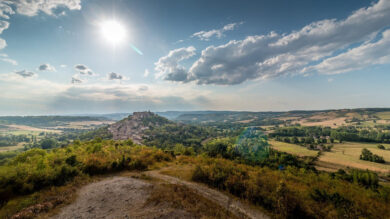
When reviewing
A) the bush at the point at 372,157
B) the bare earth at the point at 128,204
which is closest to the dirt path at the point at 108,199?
→ the bare earth at the point at 128,204

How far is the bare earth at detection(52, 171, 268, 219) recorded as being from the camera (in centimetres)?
702

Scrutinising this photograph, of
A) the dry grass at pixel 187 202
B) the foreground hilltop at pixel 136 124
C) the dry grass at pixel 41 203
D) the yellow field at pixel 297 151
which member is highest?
the dry grass at pixel 41 203

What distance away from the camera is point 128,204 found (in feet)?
26.1

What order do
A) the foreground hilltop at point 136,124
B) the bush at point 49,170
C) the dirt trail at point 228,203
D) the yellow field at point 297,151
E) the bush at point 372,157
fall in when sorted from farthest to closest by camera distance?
the foreground hilltop at point 136,124 → the yellow field at point 297,151 → the bush at point 372,157 → the bush at point 49,170 → the dirt trail at point 228,203

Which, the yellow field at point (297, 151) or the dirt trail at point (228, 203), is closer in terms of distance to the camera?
the dirt trail at point (228, 203)

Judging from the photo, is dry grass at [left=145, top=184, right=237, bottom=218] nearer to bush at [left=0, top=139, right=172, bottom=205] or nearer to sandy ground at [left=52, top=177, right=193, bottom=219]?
sandy ground at [left=52, top=177, right=193, bottom=219]

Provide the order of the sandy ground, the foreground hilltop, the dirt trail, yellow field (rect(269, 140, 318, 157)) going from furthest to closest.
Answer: the foreground hilltop < yellow field (rect(269, 140, 318, 157)) < the dirt trail < the sandy ground

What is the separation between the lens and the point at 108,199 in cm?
845

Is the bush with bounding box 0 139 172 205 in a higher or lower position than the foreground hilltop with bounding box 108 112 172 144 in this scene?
higher

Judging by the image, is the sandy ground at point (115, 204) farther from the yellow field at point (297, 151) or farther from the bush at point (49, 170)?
the yellow field at point (297, 151)

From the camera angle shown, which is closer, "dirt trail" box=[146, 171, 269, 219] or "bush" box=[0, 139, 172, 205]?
"dirt trail" box=[146, 171, 269, 219]

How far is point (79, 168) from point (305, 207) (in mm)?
16996

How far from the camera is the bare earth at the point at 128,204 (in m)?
7.02

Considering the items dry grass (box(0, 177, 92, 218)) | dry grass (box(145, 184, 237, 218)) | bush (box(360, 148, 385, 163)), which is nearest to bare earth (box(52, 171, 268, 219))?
dry grass (box(145, 184, 237, 218))
